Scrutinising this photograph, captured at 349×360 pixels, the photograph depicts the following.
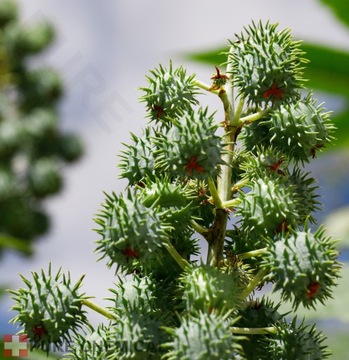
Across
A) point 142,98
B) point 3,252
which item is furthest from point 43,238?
point 142,98

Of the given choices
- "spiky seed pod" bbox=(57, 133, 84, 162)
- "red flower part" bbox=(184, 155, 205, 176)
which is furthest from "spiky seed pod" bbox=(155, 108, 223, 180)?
"spiky seed pod" bbox=(57, 133, 84, 162)

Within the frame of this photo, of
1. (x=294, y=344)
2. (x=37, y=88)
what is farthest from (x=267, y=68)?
(x=37, y=88)

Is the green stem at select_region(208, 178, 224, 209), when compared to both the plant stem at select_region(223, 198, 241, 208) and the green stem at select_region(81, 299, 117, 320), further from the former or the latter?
the green stem at select_region(81, 299, 117, 320)

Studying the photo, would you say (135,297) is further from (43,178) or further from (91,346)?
(43,178)

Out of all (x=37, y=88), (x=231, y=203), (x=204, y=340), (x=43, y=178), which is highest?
(x=37, y=88)

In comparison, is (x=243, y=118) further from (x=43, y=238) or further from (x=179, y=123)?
(x=43, y=238)
